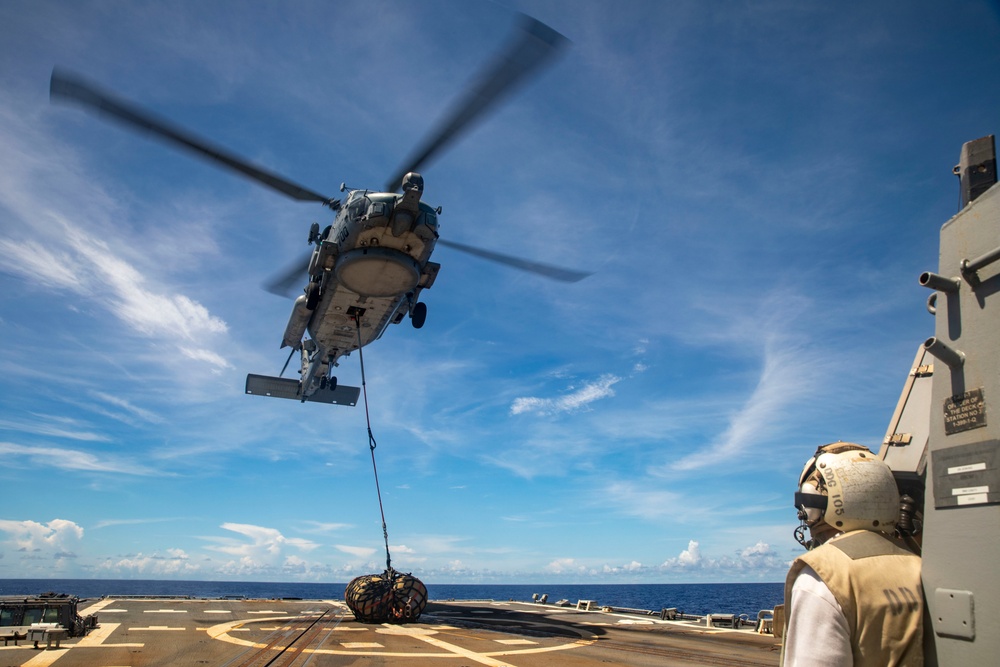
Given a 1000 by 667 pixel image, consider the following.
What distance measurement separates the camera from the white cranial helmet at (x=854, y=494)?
9.82ft

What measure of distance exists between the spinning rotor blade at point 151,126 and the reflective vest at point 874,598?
16182 mm

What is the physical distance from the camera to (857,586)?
104 inches

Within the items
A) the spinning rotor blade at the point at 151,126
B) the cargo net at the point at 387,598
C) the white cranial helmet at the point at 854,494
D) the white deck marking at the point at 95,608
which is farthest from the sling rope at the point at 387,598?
the white cranial helmet at the point at 854,494

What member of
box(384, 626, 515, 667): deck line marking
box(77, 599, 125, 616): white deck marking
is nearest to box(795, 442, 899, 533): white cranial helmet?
box(384, 626, 515, 667): deck line marking

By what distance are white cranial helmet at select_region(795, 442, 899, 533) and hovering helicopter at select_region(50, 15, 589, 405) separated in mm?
10060

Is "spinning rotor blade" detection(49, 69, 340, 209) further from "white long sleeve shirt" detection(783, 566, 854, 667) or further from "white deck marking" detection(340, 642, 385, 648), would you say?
"white long sleeve shirt" detection(783, 566, 854, 667)

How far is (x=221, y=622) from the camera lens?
18344 mm

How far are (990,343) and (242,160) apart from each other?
56.0ft

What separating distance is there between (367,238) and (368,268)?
0.92 meters

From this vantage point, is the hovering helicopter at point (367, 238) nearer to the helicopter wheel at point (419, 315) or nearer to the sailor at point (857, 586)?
the helicopter wheel at point (419, 315)

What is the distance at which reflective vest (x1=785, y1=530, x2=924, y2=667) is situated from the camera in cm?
261

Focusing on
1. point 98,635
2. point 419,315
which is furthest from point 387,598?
point 419,315

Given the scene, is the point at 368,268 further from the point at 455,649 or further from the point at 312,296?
the point at 455,649

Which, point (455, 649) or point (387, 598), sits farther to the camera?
point (387, 598)
